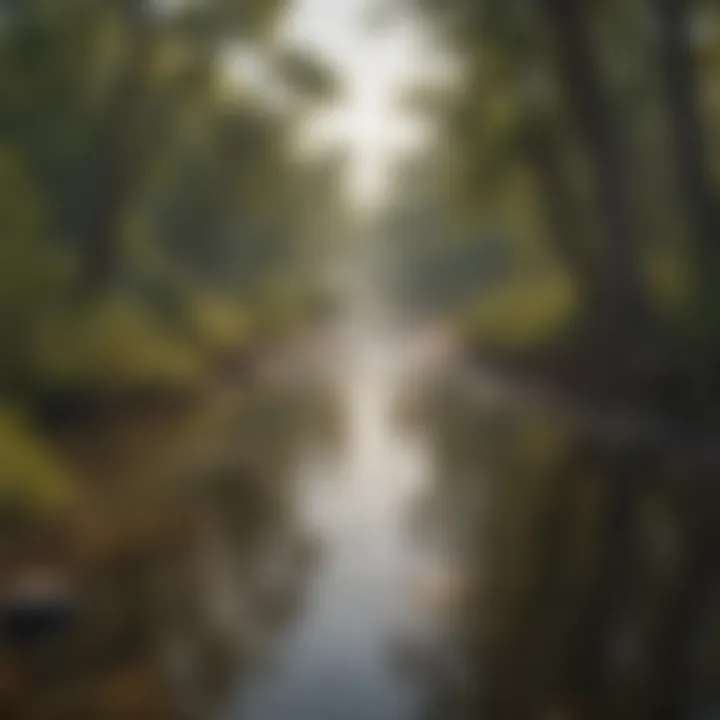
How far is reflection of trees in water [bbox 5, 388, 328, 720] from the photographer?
8.43 ft

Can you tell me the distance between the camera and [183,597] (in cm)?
321

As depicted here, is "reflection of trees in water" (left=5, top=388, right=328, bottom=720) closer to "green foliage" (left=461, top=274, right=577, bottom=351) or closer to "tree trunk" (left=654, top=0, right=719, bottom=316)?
"green foliage" (left=461, top=274, right=577, bottom=351)

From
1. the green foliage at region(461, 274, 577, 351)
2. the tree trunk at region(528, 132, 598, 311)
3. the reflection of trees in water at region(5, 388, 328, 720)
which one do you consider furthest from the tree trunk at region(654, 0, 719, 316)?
the reflection of trees in water at region(5, 388, 328, 720)

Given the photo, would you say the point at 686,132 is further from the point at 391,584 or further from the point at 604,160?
the point at 391,584

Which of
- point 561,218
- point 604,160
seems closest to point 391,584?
point 561,218

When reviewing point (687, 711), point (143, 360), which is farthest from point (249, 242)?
point (687, 711)

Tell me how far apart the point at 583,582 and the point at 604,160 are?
96.7 inches

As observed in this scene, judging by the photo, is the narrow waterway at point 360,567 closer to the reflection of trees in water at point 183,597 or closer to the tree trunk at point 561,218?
the reflection of trees in water at point 183,597

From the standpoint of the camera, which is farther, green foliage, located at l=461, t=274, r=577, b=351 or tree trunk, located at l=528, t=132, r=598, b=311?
tree trunk, located at l=528, t=132, r=598, b=311

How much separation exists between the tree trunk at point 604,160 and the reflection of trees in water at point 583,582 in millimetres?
601

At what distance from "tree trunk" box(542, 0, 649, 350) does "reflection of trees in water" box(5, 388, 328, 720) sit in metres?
1.67

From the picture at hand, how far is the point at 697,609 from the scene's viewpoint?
301 cm

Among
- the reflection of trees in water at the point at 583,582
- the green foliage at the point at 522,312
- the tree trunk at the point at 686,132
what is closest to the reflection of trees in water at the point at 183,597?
the reflection of trees in water at the point at 583,582

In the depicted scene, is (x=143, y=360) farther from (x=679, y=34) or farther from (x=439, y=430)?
(x=679, y=34)
